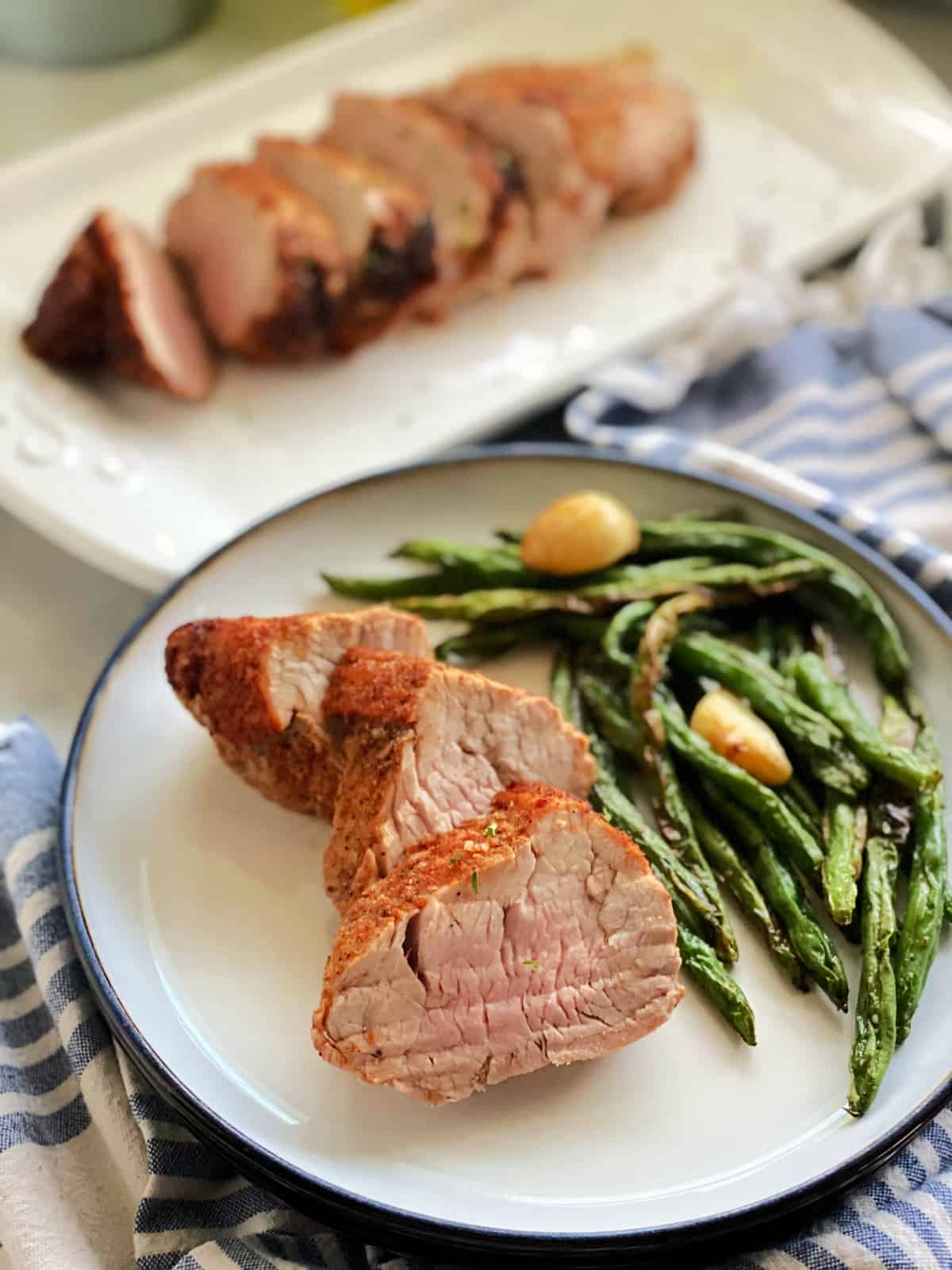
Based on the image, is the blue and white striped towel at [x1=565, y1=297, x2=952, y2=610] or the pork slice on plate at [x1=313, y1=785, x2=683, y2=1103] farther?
the blue and white striped towel at [x1=565, y1=297, x2=952, y2=610]

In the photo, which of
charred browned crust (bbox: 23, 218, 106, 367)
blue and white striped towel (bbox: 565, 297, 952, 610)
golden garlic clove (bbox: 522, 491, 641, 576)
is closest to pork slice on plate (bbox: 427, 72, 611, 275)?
blue and white striped towel (bbox: 565, 297, 952, 610)

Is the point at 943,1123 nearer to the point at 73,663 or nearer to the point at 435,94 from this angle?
the point at 73,663

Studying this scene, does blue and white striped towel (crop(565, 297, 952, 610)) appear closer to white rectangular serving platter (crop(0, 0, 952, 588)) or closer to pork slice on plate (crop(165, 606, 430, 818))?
white rectangular serving platter (crop(0, 0, 952, 588))

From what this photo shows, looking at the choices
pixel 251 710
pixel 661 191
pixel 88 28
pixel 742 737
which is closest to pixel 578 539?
pixel 742 737

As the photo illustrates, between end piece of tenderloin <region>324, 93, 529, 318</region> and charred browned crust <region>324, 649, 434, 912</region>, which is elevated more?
end piece of tenderloin <region>324, 93, 529, 318</region>

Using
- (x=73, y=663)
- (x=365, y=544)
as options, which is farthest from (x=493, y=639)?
(x=73, y=663)
